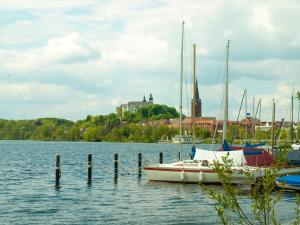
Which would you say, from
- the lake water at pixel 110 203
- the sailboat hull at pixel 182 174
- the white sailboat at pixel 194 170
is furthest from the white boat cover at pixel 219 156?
the lake water at pixel 110 203

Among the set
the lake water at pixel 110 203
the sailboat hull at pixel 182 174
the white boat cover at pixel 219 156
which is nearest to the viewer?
the lake water at pixel 110 203

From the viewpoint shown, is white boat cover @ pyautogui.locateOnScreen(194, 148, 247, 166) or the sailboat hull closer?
the sailboat hull

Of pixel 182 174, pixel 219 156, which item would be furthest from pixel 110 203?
pixel 219 156

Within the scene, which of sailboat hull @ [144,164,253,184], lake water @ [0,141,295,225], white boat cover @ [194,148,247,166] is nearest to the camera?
lake water @ [0,141,295,225]

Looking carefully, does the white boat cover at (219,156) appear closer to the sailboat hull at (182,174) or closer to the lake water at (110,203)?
the sailboat hull at (182,174)

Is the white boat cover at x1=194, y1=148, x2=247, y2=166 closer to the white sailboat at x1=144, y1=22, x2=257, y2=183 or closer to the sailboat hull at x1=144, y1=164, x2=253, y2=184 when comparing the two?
the white sailboat at x1=144, y1=22, x2=257, y2=183

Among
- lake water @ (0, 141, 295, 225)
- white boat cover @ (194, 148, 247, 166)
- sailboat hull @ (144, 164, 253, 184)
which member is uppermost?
white boat cover @ (194, 148, 247, 166)

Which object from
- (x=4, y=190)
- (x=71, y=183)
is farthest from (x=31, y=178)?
(x=4, y=190)

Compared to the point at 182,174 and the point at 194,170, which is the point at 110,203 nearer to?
the point at 182,174

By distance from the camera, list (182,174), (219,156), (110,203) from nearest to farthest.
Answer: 1. (110,203)
2. (219,156)
3. (182,174)

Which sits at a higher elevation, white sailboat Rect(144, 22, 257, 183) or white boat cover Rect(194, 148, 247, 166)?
white boat cover Rect(194, 148, 247, 166)

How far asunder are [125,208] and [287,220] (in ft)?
32.3

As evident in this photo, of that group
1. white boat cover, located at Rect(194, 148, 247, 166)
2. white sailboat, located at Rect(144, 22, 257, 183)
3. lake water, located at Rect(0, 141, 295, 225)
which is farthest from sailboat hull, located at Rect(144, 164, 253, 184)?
white boat cover, located at Rect(194, 148, 247, 166)

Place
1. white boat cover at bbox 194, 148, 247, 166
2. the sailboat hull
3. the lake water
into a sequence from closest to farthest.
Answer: the lake water
the sailboat hull
white boat cover at bbox 194, 148, 247, 166
